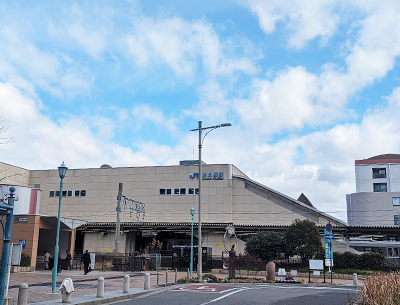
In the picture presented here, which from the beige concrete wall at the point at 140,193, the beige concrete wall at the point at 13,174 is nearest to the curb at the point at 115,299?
the beige concrete wall at the point at 140,193

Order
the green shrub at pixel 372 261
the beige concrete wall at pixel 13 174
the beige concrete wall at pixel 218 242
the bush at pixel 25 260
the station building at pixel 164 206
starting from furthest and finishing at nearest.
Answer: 1. the beige concrete wall at pixel 13 174
2. the station building at pixel 164 206
3. the beige concrete wall at pixel 218 242
4. the green shrub at pixel 372 261
5. the bush at pixel 25 260

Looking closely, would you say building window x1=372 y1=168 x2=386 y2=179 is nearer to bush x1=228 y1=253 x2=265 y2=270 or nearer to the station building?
the station building

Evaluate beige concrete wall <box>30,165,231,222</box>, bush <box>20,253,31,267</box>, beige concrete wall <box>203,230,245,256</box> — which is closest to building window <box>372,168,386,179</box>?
beige concrete wall <box>30,165,231,222</box>

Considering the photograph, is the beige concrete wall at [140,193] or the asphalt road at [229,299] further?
the beige concrete wall at [140,193]

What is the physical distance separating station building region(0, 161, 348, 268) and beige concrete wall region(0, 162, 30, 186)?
12 centimetres

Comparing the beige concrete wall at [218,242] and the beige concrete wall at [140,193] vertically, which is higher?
the beige concrete wall at [140,193]

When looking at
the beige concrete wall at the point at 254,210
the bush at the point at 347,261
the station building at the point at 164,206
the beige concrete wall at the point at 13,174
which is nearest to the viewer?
the bush at the point at 347,261

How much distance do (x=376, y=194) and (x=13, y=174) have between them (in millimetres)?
50344

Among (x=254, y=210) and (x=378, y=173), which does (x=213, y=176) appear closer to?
(x=254, y=210)

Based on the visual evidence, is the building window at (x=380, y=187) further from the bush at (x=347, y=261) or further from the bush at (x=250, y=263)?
the bush at (x=250, y=263)

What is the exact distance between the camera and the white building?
63.6 meters

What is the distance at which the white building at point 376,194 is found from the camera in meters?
63.6

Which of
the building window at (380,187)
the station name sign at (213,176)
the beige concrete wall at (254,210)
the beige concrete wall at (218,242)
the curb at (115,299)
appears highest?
the building window at (380,187)

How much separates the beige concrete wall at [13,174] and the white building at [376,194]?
44.0 meters
